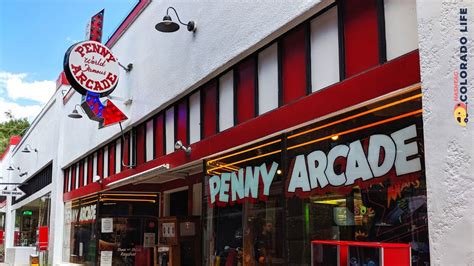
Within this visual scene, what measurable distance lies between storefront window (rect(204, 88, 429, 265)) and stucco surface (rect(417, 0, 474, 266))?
0.45 m

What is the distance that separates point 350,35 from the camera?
242 inches

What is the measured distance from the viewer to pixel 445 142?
14.2 ft

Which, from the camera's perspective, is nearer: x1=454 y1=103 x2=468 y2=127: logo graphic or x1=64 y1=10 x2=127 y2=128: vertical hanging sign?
x1=454 y1=103 x2=468 y2=127: logo graphic

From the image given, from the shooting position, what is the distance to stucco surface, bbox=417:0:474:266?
13.5 feet

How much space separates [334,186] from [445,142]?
1.88m

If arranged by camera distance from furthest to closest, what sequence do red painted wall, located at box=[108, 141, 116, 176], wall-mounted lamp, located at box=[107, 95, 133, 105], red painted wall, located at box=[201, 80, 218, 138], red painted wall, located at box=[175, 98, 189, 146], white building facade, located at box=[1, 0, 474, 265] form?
red painted wall, located at box=[108, 141, 116, 176], wall-mounted lamp, located at box=[107, 95, 133, 105], red painted wall, located at box=[175, 98, 189, 146], red painted wall, located at box=[201, 80, 218, 138], white building facade, located at box=[1, 0, 474, 265]

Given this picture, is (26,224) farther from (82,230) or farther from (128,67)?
(128,67)

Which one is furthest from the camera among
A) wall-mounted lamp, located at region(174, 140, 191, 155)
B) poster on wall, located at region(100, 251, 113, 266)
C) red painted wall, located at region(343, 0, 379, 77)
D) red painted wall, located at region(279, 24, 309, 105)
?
poster on wall, located at region(100, 251, 113, 266)

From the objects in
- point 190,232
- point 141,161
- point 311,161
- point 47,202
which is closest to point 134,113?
point 141,161

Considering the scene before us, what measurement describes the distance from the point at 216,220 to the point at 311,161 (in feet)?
9.83

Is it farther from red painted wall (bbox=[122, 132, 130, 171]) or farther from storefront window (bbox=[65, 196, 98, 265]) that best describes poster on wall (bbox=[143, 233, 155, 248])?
red painted wall (bbox=[122, 132, 130, 171])

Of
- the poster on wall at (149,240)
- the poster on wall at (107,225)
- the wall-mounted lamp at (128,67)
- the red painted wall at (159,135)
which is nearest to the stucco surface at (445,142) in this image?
the red painted wall at (159,135)

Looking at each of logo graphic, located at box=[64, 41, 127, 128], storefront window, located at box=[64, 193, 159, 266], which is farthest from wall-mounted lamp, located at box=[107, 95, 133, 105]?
storefront window, located at box=[64, 193, 159, 266]

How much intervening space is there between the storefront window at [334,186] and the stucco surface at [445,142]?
45 centimetres
